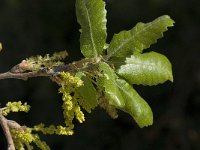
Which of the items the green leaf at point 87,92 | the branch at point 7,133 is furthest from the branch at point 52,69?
the branch at point 7,133

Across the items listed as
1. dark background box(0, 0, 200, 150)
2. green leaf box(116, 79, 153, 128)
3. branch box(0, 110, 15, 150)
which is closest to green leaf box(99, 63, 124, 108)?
green leaf box(116, 79, 153, 128)

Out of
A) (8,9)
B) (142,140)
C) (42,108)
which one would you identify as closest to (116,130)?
(142,140)

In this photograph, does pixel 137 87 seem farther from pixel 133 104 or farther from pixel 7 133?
pixel 7 133

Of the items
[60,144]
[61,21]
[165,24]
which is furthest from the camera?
[61,21]

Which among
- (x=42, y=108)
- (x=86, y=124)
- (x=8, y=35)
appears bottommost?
(x=86, y=124)

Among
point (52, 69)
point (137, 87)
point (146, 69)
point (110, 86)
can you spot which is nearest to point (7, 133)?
point (52, 69)

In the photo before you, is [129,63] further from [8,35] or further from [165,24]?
[8,35]
